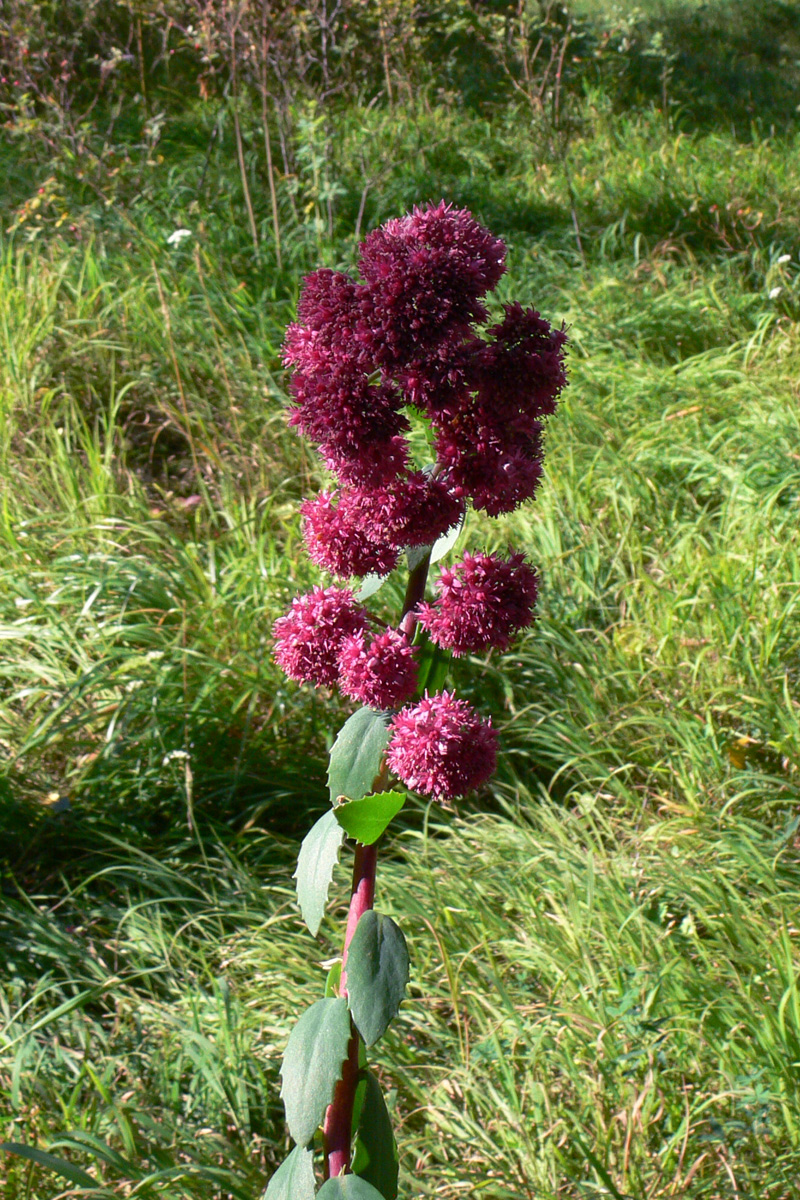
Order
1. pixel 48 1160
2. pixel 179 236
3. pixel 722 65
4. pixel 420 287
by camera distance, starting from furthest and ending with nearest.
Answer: pixel 722 65 < pixel 179 236 < pixel 48 1160 < pixel 420 287

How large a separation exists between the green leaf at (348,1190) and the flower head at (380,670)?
1.87 feet

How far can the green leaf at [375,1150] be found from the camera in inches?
53.2

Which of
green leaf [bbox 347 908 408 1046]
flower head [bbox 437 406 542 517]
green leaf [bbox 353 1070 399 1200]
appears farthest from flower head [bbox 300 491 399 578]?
green leaf [bbox 353 1070 399 1200]

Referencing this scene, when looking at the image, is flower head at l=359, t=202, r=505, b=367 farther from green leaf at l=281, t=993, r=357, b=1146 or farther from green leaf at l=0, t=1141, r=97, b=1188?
green leaf at l=0, t=1141, r=97, b=1188

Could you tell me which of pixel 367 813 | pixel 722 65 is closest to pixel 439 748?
pixel 367 813

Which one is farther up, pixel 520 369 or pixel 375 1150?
pixel 520 369

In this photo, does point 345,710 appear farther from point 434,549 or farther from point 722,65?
point 722,65

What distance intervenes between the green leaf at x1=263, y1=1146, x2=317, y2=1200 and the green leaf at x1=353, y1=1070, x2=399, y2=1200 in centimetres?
7

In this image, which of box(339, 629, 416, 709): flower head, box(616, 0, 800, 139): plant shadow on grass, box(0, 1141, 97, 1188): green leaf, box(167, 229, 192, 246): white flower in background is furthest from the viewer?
box(616, 0, 800, 139): plant shadow on grass

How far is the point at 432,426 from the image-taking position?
3.87 ft

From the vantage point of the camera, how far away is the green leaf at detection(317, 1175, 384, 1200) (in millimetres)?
1234

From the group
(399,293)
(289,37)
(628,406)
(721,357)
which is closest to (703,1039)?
(399,293)

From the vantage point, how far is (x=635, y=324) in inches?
190

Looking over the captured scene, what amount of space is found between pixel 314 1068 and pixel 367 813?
0.32m
